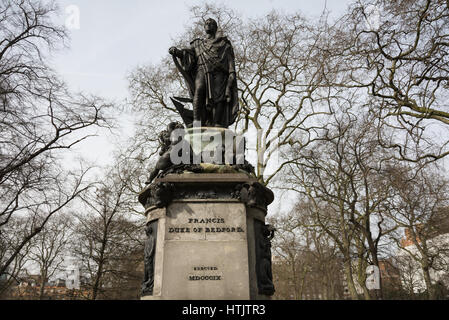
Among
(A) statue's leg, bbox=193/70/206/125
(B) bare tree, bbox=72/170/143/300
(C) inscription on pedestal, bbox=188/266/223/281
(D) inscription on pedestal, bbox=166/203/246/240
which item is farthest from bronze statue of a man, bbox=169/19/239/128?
(B) bare tree, bbox=72/170/143/300

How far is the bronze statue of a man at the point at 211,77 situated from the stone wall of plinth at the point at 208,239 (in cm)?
214

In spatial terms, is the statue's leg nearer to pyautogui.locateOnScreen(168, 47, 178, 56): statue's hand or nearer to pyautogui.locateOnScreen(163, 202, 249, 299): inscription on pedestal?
pyautogui.locateOnScreen(168, 47, 178, 56): statue's hand

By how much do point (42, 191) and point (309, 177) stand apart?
48.0ft

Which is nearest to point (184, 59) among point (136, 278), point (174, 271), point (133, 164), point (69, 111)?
point (174, 271)

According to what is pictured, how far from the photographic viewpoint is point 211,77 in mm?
8289

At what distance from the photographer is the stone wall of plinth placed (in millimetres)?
5883

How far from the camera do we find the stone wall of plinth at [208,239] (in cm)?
588

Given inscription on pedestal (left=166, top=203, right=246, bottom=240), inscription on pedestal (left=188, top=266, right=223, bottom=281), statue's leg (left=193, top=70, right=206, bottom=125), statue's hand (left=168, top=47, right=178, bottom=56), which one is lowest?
inscription on pedestal (left=188, top=266, right=223, bottom=281)

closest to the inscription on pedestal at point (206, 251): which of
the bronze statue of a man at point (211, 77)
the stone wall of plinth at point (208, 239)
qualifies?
the stone wall of plinth at point (208, 239)

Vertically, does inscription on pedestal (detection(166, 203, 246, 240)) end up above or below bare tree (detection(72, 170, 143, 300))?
below

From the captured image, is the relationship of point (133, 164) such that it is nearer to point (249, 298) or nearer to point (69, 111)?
point (69, 111)

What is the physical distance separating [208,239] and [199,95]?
344cm

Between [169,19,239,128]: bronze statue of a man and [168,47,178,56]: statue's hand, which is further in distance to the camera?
[169,19,239,128]: bronze statue of a man

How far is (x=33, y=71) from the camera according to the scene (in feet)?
39.5
